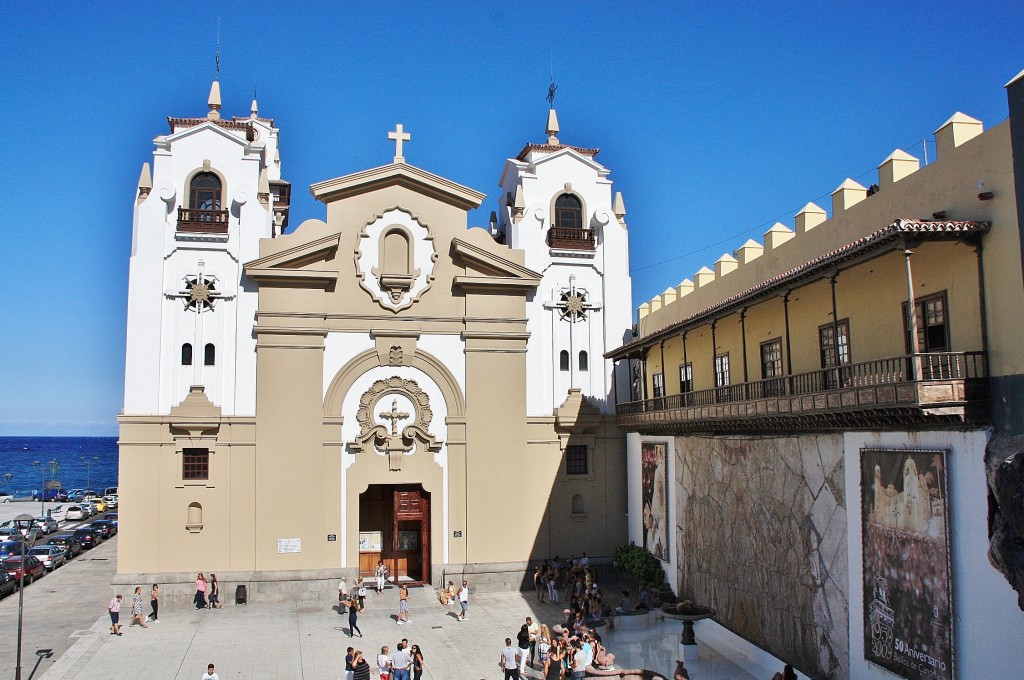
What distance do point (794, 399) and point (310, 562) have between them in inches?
741

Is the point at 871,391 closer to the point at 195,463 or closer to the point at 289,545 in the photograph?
the point at 289,545

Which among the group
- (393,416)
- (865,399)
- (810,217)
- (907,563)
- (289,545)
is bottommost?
(289,545)

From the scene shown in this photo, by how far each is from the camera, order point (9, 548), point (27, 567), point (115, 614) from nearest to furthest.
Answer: point (115, 614) → point (27, 567) → point (9, 548)

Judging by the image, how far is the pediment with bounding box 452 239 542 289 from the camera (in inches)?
1325

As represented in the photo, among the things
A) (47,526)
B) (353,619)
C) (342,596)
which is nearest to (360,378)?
(342,596)

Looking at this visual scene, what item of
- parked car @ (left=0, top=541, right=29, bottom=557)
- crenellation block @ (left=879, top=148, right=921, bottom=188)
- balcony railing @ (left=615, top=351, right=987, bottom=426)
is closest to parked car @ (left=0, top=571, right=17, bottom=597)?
parked car @ (left=0, top=541, right=29, bottom=557)

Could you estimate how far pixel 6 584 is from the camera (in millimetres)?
35938

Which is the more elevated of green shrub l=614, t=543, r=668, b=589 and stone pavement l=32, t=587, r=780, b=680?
green shrub l=614, t=543, r=668, b=589

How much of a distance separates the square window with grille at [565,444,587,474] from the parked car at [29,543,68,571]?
26.4 meters

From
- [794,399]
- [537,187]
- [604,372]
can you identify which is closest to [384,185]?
[537,187]

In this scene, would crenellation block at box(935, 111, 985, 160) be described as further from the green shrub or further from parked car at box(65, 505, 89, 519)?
parked car at box(65, 505, 89, 519)

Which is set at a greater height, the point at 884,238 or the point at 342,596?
the point at 884,238

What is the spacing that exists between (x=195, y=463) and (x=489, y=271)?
12.9 metres

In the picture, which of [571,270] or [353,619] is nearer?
[353,619]
